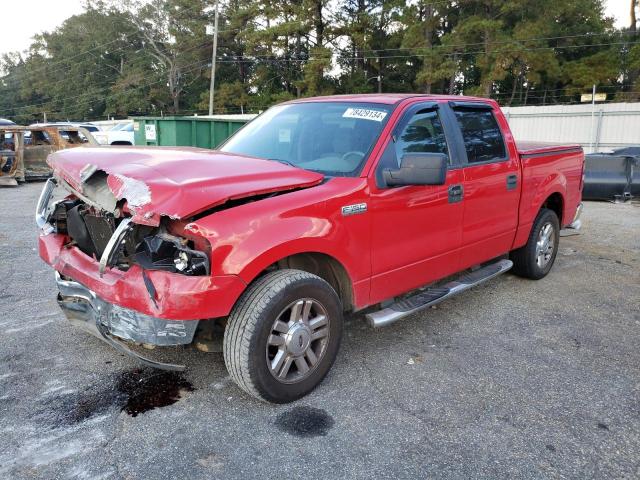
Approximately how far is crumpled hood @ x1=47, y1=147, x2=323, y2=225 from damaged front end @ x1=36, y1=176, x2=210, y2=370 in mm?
114

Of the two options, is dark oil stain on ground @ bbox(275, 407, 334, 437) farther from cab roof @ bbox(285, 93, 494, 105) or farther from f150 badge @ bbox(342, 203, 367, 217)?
cab roof @ bbox(285, 93, 494, 105)

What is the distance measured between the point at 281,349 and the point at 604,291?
3.87m

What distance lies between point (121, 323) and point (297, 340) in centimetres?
100

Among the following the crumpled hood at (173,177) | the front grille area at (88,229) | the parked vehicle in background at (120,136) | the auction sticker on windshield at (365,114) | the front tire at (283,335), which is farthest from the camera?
the parked vehicle in background at (120,136)

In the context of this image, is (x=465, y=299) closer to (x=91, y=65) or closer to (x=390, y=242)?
(x=390, y=242)

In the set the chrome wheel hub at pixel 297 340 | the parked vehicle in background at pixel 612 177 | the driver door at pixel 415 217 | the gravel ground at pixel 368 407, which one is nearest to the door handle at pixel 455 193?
the driver door at pixel 415 217

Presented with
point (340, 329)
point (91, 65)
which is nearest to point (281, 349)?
point (340, 329)

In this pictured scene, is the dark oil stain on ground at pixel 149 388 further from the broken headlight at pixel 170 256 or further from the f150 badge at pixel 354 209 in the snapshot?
the f150 badge at pixel 354 209

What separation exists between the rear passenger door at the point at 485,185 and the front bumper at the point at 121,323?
2503 millimetres

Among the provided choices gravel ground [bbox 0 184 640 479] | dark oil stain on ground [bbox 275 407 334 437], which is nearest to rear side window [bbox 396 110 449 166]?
gravel ground [bbox 0 184 640 479]

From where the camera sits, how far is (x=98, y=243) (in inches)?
129

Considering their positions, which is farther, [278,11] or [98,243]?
[278,11]

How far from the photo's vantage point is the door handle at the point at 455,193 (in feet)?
13.2

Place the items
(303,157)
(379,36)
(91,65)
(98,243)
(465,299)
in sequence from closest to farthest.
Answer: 1. (98,243)
2. (303,157)
3. (465,299)
4. (379,36)
5. (91,65)
